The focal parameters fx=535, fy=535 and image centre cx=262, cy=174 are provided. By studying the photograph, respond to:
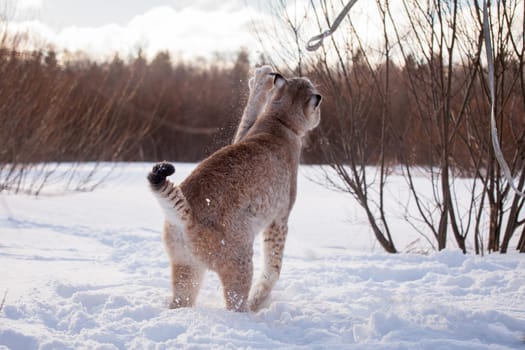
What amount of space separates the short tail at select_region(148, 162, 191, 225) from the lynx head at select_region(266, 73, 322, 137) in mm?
1962

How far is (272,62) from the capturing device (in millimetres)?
7402

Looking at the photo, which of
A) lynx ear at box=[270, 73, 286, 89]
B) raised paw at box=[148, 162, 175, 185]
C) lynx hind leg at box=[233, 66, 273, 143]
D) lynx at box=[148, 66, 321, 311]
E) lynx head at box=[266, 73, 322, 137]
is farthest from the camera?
lynx hind leg at box=[233, 66, 273, 143]

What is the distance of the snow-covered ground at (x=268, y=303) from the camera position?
340cm

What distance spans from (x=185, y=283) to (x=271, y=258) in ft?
4.12

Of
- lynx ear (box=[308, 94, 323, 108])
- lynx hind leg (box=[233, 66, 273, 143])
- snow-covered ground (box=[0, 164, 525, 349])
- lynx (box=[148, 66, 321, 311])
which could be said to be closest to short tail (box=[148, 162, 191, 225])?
lynx (box=[148, 66, 321, 311])

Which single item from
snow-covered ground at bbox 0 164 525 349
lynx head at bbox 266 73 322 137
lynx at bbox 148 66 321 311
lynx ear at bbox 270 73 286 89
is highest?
lynx ear at bbox 270 73 286 89

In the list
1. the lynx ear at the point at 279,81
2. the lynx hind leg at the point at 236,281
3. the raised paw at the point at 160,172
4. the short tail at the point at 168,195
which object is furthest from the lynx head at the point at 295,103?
the raised paw at the point at 160,172

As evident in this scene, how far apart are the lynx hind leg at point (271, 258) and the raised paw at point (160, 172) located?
1761 millimetres

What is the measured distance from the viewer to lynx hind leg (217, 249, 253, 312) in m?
3.88

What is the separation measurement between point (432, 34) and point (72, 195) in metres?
9.46

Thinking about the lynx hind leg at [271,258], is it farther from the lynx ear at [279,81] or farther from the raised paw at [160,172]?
the raised paw at [160,172]

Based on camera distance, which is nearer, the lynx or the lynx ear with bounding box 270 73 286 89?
the lynx

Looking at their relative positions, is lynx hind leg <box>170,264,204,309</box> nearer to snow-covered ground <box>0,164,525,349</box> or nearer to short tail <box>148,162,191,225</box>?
snow-covered ground <box>0,164,525,349</box>

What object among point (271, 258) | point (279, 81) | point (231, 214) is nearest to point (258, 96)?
point (279, 81)
